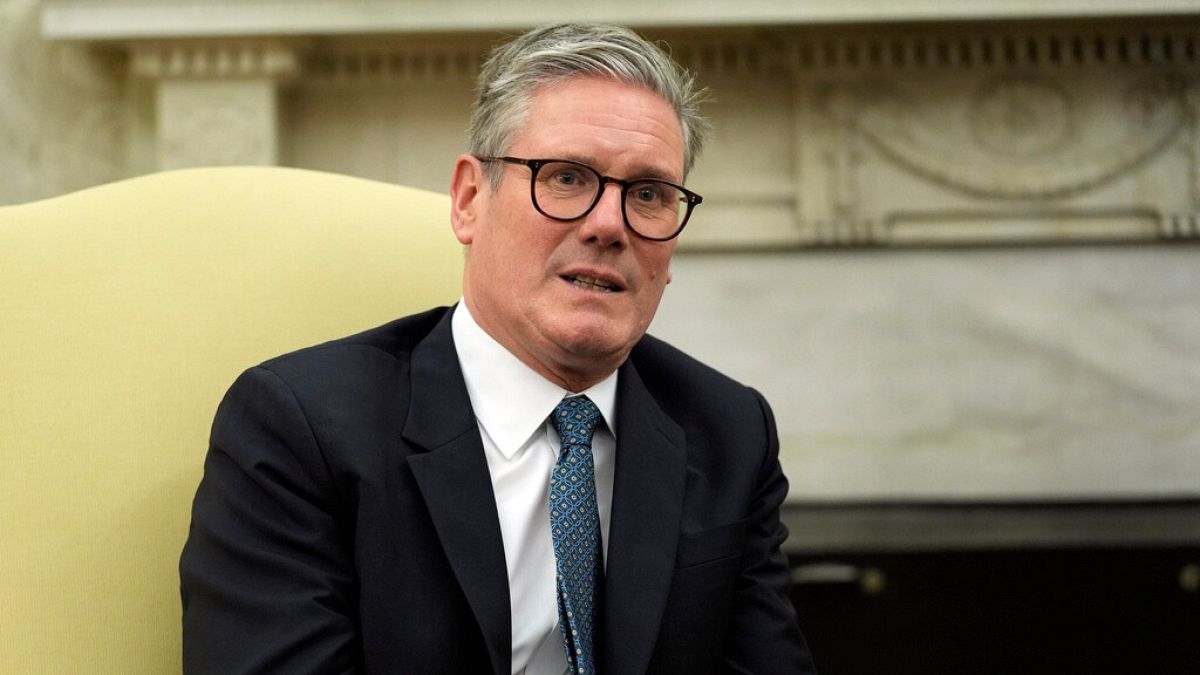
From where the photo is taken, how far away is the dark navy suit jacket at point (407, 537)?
114 cm

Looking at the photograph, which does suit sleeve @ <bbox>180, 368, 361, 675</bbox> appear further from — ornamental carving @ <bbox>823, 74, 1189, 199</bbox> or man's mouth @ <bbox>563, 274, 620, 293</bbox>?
ornamental carving @ <bbox>823, 74, 1189, 199</bbox>

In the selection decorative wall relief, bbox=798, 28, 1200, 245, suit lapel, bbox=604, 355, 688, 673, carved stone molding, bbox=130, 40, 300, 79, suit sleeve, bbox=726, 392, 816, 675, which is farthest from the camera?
decorative wall relief, bbox=798, 28, 1200, 245

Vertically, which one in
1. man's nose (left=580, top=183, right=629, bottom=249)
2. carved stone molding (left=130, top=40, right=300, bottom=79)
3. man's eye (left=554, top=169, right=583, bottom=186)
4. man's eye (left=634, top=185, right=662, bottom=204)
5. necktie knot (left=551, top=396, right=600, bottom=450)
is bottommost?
necktie knot (left=551, top=396, right=600, bottom=450)

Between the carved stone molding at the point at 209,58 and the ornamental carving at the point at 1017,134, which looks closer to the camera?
the carved stone molding at the point at 209,58

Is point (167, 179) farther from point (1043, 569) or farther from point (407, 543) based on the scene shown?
point (1043, 569)

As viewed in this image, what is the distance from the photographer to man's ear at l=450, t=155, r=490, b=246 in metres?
1.40

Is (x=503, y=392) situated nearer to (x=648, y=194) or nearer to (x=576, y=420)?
(x=576, y=420)

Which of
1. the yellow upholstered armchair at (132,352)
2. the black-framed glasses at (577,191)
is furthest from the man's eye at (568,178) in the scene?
the yellow upholstered armchair at (132,352)

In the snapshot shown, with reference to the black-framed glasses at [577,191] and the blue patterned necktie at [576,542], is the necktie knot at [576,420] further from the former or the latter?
the black-framed glasses at [577,191]

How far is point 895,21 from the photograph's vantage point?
300cm

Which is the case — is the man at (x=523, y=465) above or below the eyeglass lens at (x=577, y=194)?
below

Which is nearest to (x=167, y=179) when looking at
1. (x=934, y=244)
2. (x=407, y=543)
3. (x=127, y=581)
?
(x=127, y=581)

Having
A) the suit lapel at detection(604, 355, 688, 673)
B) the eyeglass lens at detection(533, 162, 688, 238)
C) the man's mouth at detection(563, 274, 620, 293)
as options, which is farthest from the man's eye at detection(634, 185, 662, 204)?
the suit lapel at detection(604, 355, 688, 673)

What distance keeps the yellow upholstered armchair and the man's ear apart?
0.54ft
